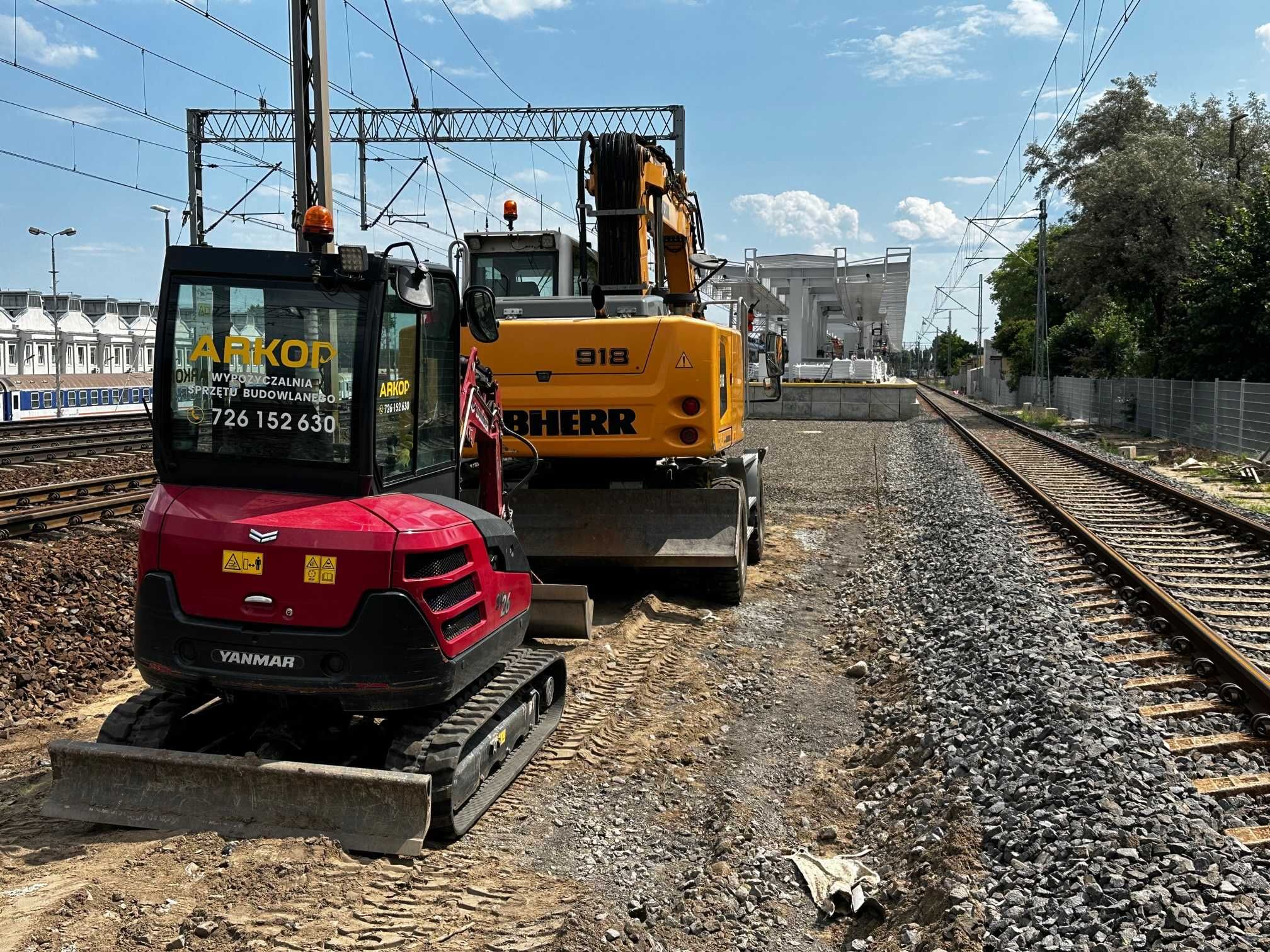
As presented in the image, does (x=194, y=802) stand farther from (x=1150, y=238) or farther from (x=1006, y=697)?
(x=1150, y=238)

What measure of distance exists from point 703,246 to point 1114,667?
21.8 ft

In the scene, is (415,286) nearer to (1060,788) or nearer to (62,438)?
(1060,788)

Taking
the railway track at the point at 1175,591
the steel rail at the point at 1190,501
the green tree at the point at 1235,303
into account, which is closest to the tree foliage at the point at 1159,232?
the green tree at the point at 1235,303

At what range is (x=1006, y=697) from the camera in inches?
247

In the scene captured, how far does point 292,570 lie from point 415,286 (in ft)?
4.42

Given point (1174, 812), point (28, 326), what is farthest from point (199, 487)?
point (28, 326)

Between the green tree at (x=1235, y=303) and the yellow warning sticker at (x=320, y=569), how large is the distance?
1006 inches

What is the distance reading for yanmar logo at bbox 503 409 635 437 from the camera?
856 cm

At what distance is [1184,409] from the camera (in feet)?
88.4

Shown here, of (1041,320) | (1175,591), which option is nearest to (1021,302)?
(1041,320)

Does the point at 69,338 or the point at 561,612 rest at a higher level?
the point at 69,338

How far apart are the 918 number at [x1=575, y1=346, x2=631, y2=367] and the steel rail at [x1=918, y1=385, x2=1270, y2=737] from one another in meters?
4.48

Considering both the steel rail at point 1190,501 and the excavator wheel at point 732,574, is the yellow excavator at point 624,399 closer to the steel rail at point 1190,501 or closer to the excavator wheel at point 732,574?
the excavator wheel at point 732,574

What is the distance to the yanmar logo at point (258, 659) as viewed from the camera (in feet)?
15.0
